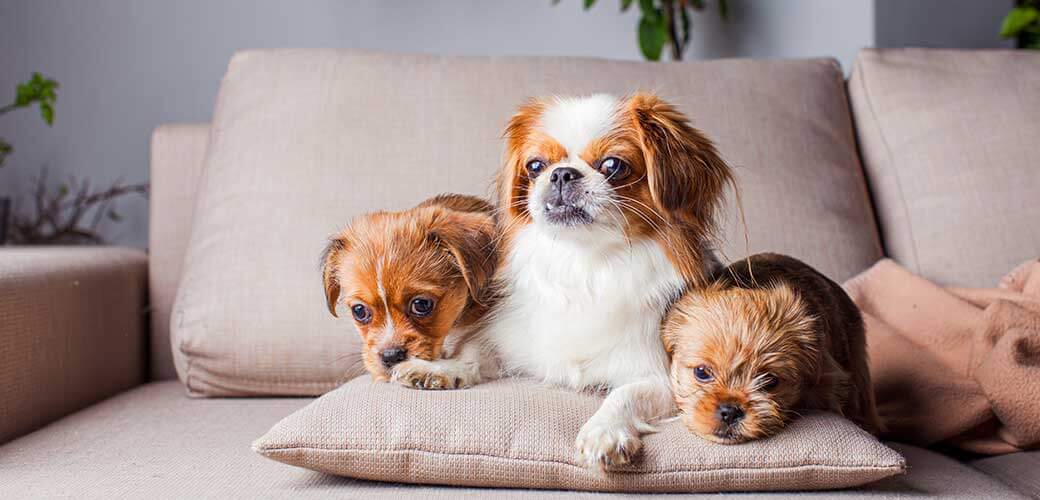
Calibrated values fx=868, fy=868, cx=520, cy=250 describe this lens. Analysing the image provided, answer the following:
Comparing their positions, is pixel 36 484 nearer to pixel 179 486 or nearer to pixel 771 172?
pixel 179 486

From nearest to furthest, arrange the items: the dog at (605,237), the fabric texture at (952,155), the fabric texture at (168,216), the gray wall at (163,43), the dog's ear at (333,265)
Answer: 1. the dog at (605,237)
2. the dog's ear at (333,265)
3. the fabric texture at (952,155)
4. the fabric texture at (168,216)
5. the gray wall at (163,43)

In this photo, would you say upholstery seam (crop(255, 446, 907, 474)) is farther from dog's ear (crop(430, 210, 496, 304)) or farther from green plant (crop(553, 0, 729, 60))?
green plant (crop(553, 0, 729, 60))

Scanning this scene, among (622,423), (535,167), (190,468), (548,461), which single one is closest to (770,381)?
(622,423)

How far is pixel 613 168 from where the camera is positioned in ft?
3.82

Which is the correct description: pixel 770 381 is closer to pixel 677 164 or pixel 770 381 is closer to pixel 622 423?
pixel 622 423

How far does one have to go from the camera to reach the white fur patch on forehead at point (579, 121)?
3.84 feet

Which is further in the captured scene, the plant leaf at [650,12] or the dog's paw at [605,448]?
the plant leaf at [650,12]

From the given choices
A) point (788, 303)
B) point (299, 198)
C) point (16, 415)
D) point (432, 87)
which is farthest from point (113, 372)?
point (788, 303)

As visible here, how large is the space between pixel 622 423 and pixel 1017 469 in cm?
66

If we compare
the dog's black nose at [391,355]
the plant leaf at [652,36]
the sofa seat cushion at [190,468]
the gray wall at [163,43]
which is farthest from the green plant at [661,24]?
the dog's black nose at [391,355]

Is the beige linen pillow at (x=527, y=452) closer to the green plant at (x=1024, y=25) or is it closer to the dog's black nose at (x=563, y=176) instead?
the dog's black nose at (x=563, y=176)

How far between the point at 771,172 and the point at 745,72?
0.90 feet

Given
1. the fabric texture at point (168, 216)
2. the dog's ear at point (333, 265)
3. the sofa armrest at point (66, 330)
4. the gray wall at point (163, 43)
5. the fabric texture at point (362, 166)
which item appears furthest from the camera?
the gray wall at point (163, 43)

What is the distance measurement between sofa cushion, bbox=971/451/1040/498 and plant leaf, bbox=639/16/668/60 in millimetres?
1676
